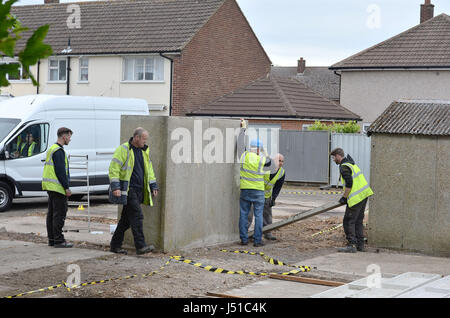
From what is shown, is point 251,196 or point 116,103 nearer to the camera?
point 251,196

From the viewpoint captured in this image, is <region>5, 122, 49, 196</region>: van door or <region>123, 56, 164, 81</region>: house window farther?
<region>123, 56, 164, 81</region>: house window

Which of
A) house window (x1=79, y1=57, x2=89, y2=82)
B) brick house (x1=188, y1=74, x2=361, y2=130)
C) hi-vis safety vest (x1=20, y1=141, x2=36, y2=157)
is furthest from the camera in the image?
house window (x1=79, y1=57, x2=89, y2=82)

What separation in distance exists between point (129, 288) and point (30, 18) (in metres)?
34.1

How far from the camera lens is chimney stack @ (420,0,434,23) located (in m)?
41.7

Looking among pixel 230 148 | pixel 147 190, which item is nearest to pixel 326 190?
pixel 230 148

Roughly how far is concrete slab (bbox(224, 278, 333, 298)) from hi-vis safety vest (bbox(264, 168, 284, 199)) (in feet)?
12.4

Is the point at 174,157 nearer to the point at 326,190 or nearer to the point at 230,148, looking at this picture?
the point at 230,148

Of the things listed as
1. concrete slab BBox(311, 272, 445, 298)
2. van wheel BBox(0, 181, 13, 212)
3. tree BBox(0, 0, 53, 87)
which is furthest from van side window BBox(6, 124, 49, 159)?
tree BBox(0, 0, 53, 87)

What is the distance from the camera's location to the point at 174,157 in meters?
11.3

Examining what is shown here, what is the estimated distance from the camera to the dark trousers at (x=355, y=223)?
12232 millimetres

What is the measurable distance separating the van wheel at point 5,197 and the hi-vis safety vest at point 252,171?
24.3ft

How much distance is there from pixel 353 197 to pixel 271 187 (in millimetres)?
1682

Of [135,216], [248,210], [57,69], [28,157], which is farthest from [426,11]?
[135,216]

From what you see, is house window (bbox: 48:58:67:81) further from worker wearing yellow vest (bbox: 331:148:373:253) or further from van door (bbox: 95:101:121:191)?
worker wearing yellow vest (bbox: 331:148:373:253)
